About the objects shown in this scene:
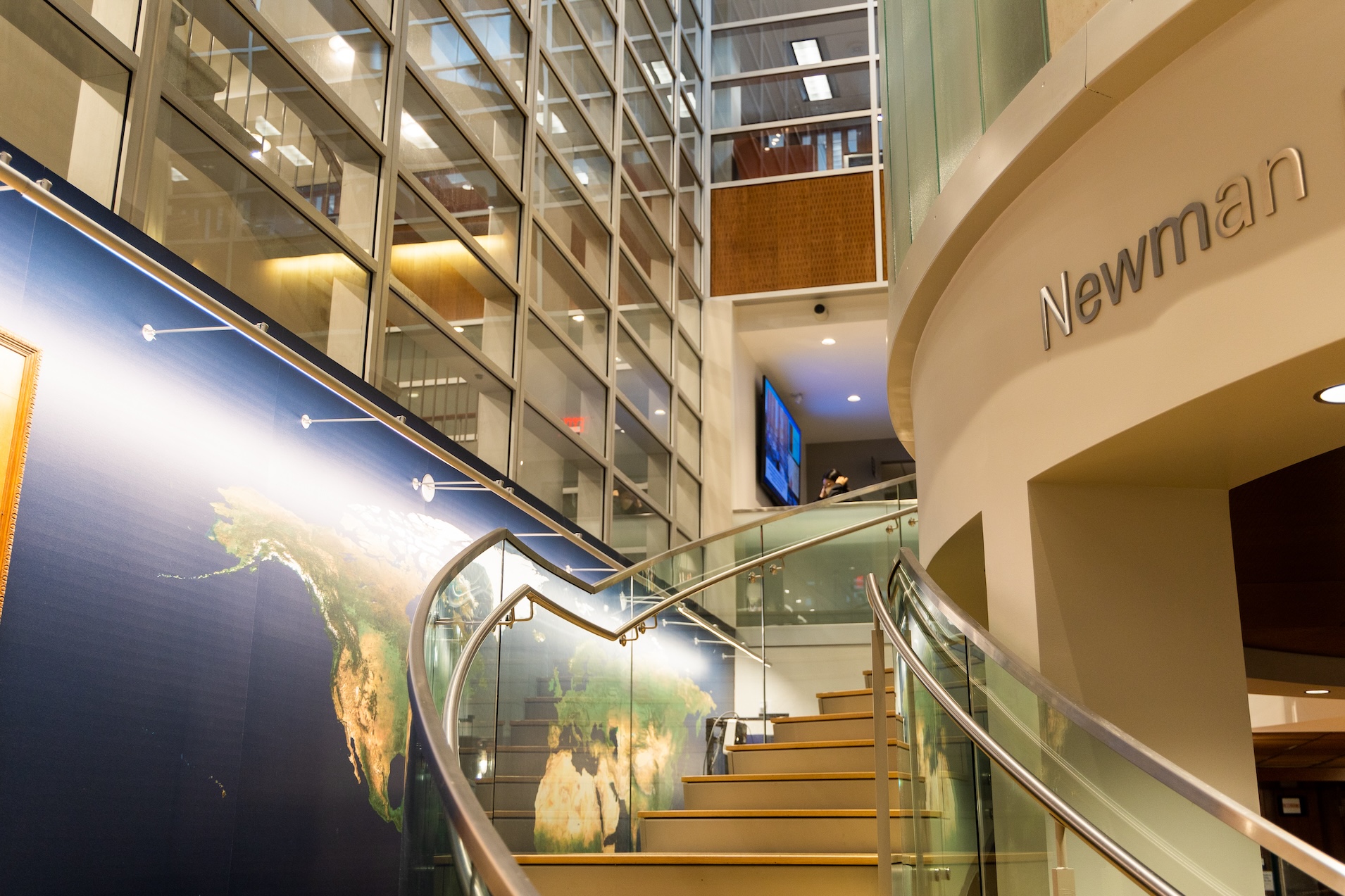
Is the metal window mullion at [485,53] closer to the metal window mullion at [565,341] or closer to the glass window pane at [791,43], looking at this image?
the metal window mullion at [565,341]

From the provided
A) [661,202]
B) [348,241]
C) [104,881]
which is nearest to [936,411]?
[348,241]

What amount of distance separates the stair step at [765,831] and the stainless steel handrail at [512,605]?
0.88 metres

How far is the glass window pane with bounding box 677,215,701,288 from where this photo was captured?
39.7 feet

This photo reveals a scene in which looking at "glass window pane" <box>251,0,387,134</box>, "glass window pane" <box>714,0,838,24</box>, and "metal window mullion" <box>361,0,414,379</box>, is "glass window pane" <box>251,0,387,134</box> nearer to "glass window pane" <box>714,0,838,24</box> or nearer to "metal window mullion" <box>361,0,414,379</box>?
"metal window mullion" <box>361,0,414,379</box>

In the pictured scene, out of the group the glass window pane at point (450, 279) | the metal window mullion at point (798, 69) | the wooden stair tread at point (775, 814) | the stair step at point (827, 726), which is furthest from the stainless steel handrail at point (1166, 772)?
the metal window mullion at point (798, 69)

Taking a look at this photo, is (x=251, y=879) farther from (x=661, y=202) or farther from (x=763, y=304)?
(x=763, y=304)

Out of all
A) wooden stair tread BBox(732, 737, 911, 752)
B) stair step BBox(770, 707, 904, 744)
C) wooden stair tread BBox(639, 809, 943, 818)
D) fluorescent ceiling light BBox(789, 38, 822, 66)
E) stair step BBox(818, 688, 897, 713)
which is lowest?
wooden stair tread BBox(639, 809, 943, 818)

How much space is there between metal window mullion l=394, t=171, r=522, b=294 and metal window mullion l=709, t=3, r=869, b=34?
7.41 meters

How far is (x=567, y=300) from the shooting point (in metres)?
8.77

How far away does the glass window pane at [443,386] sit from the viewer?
19.6ft

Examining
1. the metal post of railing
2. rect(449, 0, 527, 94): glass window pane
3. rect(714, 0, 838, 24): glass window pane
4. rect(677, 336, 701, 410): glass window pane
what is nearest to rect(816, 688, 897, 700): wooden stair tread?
the metal post of railing

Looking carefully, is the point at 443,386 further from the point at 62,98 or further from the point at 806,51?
the point at 806,51

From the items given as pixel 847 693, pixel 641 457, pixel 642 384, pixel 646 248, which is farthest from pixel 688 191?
pixel 847 693

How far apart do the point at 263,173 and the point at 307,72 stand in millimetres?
728
